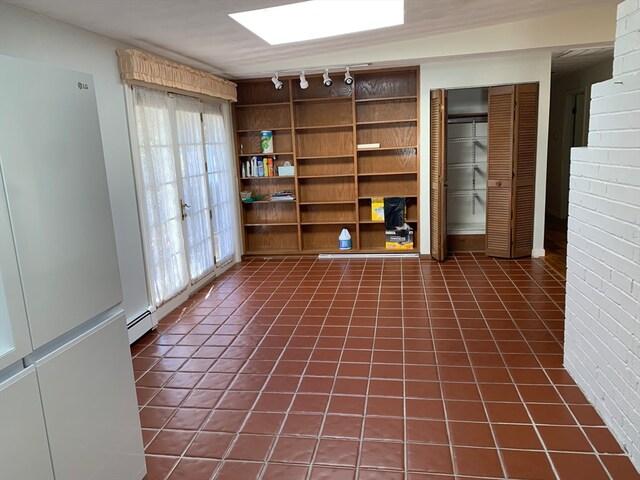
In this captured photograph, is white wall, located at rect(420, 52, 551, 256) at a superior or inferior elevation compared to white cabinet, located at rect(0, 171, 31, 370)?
superior

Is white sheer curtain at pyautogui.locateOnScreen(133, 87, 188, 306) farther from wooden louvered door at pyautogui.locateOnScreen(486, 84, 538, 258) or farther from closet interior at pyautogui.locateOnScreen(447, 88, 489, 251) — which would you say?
wooden louvered door at pyautogui.locateOnScreen(486, 84, 538, 258)

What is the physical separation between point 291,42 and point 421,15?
4.06 ft

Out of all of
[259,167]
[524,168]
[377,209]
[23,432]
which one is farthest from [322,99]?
[23,432]

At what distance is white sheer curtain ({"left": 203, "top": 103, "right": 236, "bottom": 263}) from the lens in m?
5.55

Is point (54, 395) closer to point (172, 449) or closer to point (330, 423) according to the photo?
point (172, 449)

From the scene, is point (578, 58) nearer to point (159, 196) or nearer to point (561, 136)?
point (561, 136)

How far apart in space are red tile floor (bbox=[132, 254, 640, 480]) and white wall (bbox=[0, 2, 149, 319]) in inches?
24.2

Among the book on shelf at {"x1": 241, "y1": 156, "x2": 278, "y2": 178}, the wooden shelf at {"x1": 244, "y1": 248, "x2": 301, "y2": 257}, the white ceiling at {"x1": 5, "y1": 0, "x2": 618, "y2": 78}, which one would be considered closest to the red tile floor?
the wooden shelf at {"x1": 244, "y1": 248, "x2": 301, "y2": 257}

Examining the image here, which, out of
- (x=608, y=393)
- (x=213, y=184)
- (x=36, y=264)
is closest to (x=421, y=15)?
(x=213, y=184)

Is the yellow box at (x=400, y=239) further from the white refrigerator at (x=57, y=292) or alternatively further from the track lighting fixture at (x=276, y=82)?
the white refrigerator at (x=57, y=292)

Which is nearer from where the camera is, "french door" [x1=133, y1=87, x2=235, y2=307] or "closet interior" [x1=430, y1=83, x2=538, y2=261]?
"french door" [x1=133, y1=87, x2=235, y2=307]

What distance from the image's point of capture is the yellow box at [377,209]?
6.21 meters

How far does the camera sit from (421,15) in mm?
4105

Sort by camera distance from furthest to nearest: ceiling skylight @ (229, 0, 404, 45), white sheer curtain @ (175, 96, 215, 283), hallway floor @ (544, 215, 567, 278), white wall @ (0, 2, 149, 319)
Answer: hallway floor @ (544, 215, 567, 278), white sheer curtain @ (175, 96, 215, 283), ceiling skylight @ (229, 0, 404, 45), white wall @ (0, 2, 149, 319)
